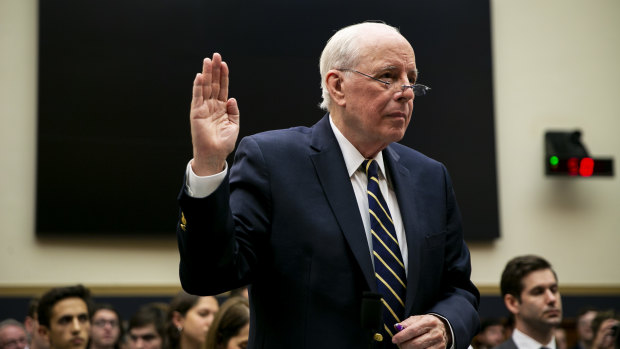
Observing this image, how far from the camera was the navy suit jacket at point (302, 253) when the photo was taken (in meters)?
1.83

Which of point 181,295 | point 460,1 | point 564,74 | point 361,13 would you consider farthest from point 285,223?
point 564,74

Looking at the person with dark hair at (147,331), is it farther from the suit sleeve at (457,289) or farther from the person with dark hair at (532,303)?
the suit sleeve at (457,289)

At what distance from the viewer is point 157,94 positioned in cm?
747

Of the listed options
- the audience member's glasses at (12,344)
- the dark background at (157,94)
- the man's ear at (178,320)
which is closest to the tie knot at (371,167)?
the man's ear at (178,320)

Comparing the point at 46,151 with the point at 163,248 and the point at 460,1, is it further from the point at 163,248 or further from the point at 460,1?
the point at 460,1

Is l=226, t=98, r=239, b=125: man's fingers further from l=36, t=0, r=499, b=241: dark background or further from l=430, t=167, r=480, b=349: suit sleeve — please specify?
Result: l=36, t=0, r=499, b=241: dark background

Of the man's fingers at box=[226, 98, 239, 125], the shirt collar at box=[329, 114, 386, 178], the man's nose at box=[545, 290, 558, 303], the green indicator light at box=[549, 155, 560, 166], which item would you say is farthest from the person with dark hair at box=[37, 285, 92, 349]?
the green indicator light at box=[549, 155, 560, 166]

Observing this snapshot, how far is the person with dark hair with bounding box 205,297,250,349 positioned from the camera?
380cm

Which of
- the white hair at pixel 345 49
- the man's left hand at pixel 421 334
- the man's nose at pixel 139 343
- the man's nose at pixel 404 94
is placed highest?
the white hair at pixel 345 49

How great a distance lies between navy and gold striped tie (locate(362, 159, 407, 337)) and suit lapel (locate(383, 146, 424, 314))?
0.03m

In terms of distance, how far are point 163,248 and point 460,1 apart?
3.93m

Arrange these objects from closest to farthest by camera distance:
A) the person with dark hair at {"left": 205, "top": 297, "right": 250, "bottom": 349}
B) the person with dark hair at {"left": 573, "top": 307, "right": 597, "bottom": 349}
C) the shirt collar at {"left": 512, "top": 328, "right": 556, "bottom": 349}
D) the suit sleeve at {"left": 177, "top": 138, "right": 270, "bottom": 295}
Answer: the suit sleeve at {"left": 177, "top": 138, "right": 270, "bottom": 295}
the person with dark hair at {"left": 205, "top": 297, "right": 250, "bottom": 349}
the shirt collar at {"left": 512, "top": 328, "right": 556, "bottom": 349}
the person with dark hair at {"left": 573, "top": 307, "right": 597, "bottom": 349}

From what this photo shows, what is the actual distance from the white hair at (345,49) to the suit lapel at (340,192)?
Result: 6.6 inches

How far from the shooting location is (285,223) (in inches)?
75.7
